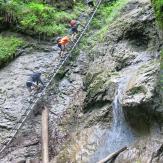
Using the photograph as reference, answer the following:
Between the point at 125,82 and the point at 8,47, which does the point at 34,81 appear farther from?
the point at 125,82

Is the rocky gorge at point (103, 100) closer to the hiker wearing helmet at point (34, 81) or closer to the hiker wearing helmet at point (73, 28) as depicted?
the hiker wearing helmet at point (34, 81)

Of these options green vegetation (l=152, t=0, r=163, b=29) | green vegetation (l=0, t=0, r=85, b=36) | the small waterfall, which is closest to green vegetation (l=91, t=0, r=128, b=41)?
green vegetation (l=0, t=0, r=85, b=36)

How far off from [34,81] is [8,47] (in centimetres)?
312

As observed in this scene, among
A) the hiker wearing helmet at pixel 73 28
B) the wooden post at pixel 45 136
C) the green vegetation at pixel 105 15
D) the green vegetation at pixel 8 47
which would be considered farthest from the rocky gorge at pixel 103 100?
the hiker wearing helmet at pixel 73 28

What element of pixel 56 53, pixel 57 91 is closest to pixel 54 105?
pixel 57 91

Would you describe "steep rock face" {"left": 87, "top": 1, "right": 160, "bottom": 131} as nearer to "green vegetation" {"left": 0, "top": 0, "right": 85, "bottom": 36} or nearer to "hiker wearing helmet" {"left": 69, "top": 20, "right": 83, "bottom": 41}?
"hiker wearing helmet" {"left": 69, "top": 20, "right": 83, "bottom": 41}

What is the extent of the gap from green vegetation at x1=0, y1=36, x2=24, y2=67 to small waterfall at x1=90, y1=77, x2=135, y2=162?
21.0 feet

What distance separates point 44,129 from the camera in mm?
13742

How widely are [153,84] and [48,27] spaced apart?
30.3 ft

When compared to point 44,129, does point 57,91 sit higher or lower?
higher

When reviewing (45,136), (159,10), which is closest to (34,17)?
(45,136)

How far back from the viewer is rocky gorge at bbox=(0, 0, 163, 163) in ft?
37.0

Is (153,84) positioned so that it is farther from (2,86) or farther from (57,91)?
(2,86)

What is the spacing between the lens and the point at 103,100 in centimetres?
1339
